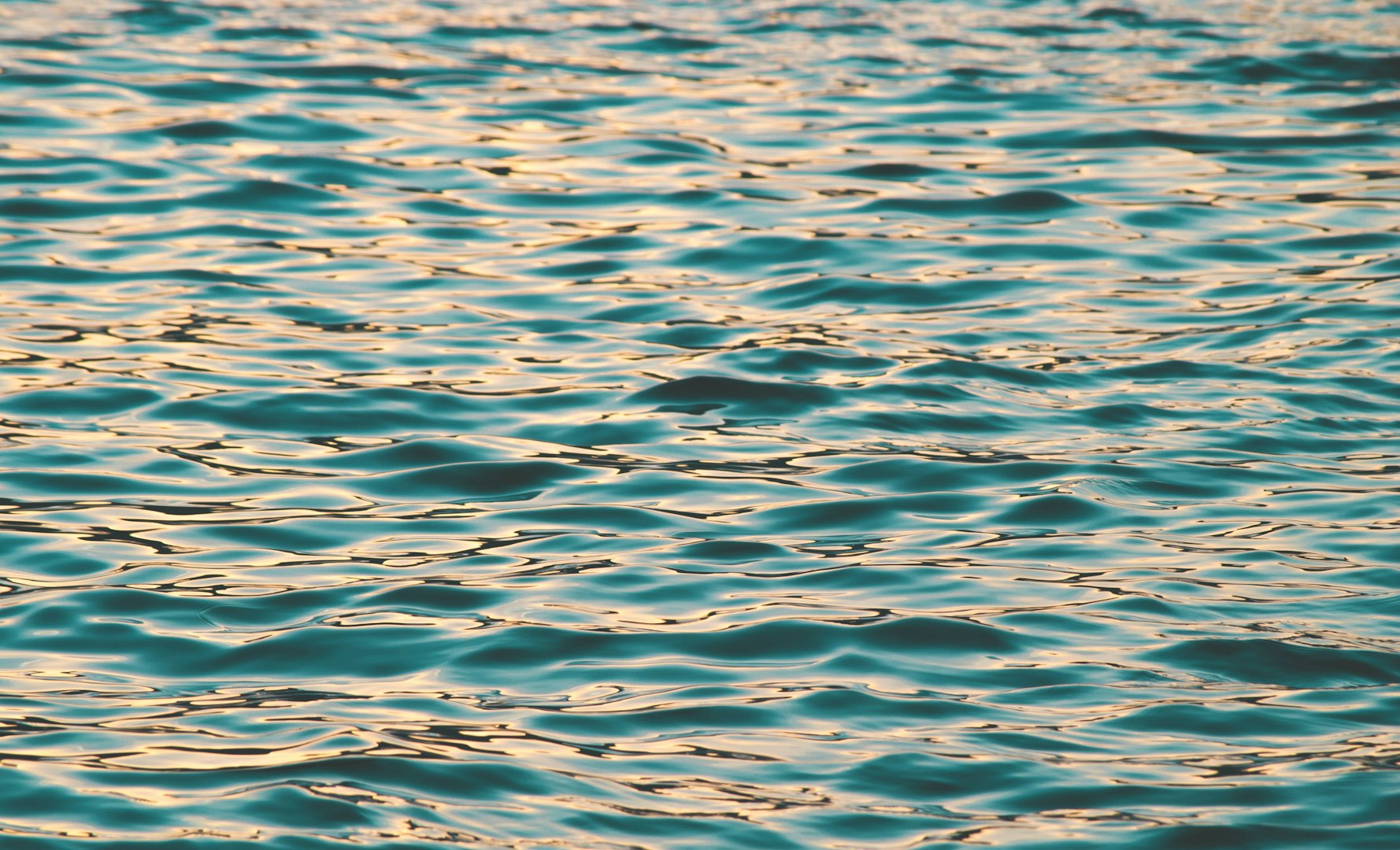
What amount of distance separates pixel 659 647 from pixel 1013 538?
1.32 metres

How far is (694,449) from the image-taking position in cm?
640

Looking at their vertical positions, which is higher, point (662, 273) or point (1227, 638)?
point (662, 273)

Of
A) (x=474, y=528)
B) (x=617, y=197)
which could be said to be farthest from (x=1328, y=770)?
(x=617, y=197)

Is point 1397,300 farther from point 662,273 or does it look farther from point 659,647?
point 659,647

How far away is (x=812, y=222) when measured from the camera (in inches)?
357

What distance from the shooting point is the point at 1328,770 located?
4145 millimetres

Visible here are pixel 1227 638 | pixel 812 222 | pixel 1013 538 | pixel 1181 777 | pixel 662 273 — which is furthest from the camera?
pixel 812 222

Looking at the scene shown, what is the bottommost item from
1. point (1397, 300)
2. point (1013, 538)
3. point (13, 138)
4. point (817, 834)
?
point (817, 834)

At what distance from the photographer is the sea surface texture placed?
414cm

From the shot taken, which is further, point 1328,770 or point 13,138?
point 13,138

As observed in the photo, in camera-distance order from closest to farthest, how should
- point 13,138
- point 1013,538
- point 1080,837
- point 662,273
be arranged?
point 1080,837
point 1013,538
point 662,273
point 13,138

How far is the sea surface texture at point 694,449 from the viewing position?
4.14 metres

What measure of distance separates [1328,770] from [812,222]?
5.30m

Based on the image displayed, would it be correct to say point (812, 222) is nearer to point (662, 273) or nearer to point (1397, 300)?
point (662, 273)
